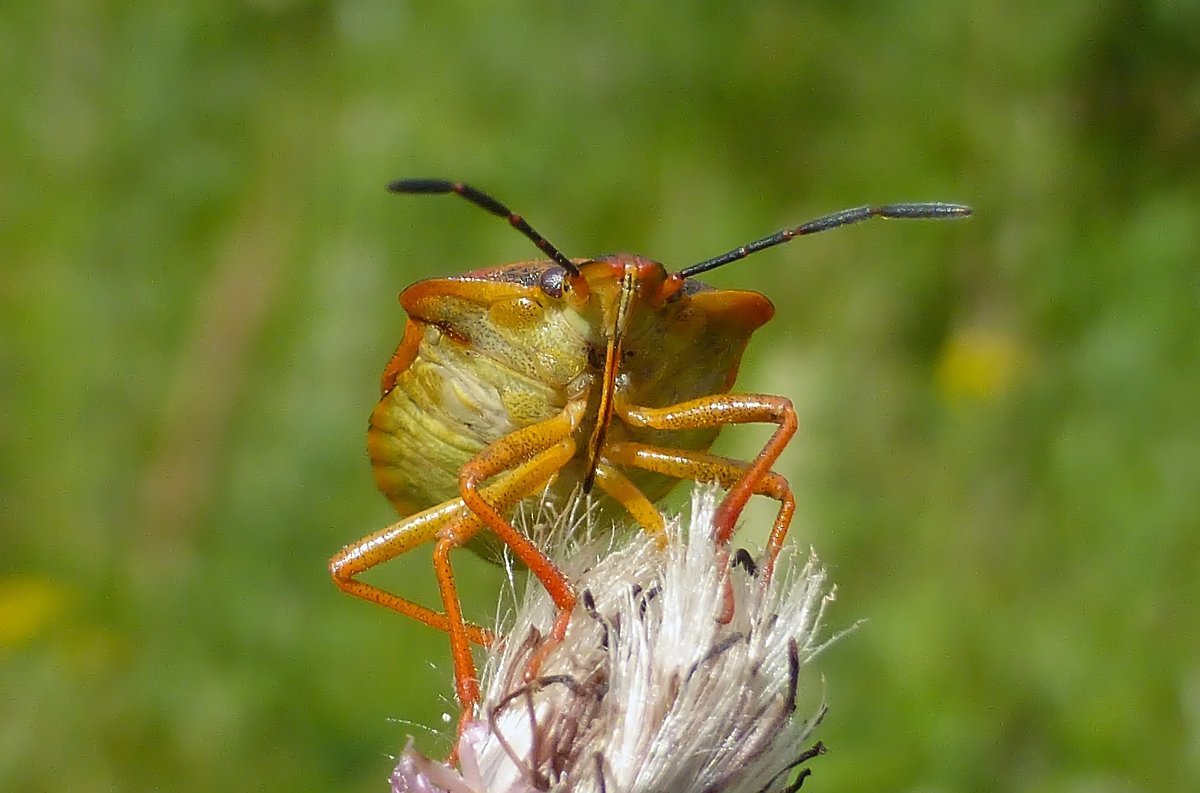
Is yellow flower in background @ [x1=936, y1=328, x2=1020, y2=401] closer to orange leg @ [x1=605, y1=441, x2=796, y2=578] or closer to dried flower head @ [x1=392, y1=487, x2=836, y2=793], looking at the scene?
orange leg @ [x1=605, y1=441, x2=796, y2=578]

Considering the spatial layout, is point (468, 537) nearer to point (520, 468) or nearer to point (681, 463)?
point (520, 468)

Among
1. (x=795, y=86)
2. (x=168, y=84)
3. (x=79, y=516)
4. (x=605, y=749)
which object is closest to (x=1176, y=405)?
(x=795, y=86)

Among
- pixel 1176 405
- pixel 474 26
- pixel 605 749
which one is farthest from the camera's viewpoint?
pixel 474 26

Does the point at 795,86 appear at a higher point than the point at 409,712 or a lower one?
higher

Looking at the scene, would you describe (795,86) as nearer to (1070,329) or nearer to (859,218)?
(1070,329)

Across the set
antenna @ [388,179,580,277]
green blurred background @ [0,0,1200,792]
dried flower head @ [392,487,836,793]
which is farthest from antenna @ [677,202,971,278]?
green blurred background @ [0,0,1200,792]

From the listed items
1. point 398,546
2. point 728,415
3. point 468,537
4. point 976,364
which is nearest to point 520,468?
point 468,537
